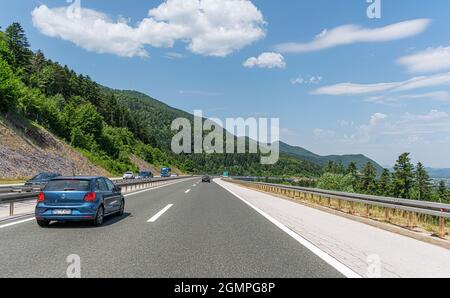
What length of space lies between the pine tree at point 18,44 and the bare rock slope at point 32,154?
3962cm

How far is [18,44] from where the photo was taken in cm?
9756

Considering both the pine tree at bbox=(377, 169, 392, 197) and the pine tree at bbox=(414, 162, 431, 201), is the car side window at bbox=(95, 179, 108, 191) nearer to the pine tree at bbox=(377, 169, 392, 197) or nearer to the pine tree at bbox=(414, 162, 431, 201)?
the pine tree at bbox=(377, 169, 392, 197)

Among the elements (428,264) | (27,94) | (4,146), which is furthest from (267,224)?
(27,94)

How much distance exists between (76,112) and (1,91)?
33767 mm

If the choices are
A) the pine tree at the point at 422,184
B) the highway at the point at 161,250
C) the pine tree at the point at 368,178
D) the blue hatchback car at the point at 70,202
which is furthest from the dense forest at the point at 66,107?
the pine tree at the point at 422,184

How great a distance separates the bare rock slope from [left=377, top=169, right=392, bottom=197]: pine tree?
61.8 metres

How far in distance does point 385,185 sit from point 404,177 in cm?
791

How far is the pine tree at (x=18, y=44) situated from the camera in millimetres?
91562

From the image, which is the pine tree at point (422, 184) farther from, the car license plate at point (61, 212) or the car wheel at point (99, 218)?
the car license plate at point (61, 212)

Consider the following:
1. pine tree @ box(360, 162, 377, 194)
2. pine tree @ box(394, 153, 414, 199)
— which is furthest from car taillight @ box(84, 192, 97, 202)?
pine tree @ box(360, 162, 377, 194)

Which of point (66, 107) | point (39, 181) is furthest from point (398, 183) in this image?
point (39, 181)
